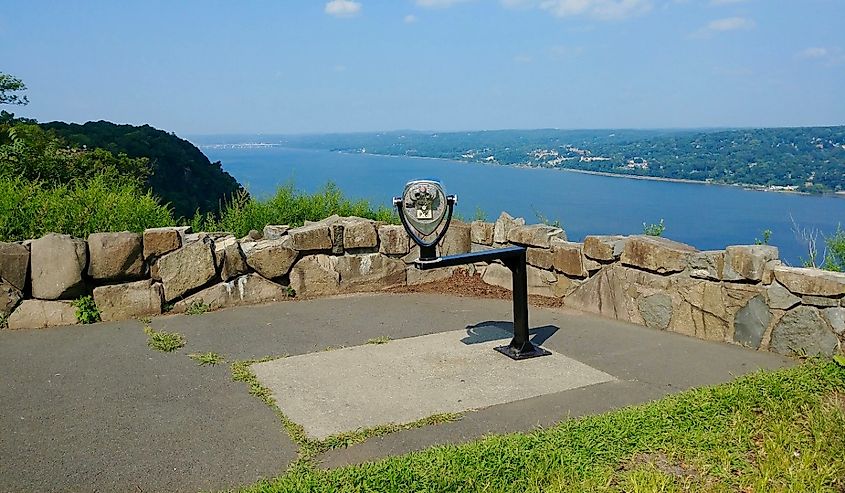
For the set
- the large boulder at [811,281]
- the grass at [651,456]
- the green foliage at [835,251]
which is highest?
the large boulder at [811,281]

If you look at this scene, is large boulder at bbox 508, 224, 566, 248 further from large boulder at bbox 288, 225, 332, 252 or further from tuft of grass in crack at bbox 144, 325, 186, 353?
tuft of grass in crack at bbox 144, 325, 186, 353

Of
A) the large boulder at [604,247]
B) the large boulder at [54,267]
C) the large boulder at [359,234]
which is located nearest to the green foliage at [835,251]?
the large boulder at [604,247]

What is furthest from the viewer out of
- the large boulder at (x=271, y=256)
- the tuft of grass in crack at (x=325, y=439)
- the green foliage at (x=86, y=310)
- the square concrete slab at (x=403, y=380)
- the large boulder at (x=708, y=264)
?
the large boulder at (x=271, y=256)

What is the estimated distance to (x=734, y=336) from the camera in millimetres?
5672

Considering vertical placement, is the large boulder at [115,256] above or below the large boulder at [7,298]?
above

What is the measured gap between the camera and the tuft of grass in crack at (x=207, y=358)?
530 cm

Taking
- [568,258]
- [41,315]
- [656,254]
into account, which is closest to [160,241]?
[41,315]

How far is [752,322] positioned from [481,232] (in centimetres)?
319

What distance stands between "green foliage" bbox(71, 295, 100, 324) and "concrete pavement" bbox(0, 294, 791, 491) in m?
0.18

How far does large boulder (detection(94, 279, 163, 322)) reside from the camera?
6.45 metres

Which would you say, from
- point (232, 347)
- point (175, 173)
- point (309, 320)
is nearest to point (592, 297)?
point (309, 320)

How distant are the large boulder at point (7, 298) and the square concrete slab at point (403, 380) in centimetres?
251

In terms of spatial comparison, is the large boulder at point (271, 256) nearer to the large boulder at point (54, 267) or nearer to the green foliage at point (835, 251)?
the large boulder at point (54, 267)

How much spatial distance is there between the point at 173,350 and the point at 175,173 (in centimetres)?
1127
